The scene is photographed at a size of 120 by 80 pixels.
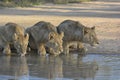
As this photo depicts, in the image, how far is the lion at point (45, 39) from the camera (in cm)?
→ 1783

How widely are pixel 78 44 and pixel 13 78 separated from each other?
5.80 m

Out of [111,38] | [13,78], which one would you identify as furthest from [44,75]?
[111,38]

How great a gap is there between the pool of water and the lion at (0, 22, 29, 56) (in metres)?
0.41

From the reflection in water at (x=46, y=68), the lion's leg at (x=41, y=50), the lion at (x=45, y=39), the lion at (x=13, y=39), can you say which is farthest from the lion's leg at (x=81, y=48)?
the lion at (x=13, y=39)

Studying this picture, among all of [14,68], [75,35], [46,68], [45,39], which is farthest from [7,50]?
[46,68]

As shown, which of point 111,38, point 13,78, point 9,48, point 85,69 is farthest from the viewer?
point 111,38

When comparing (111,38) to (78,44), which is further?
(111,38)

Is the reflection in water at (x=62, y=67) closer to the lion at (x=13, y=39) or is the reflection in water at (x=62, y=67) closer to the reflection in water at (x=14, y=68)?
the reflection in water at (x=14, y=68)

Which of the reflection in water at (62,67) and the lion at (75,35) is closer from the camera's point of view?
the reflection in water at (62,67)

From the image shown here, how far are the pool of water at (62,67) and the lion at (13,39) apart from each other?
41 cm

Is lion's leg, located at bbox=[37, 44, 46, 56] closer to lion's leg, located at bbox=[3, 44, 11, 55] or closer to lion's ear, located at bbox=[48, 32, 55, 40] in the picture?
lion's ear, located at bbox=[48, 32, 55, 40]

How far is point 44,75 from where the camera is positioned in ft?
47.3

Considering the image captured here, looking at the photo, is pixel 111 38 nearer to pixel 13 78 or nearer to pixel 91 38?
pixel 91 38

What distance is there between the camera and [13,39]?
59.4 ft
